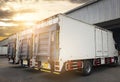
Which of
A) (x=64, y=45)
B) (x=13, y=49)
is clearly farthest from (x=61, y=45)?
(x=13, y=49)

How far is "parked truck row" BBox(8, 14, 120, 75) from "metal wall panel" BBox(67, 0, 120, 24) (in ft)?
18.3

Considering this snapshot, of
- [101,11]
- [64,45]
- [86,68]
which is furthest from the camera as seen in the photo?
[101,11]

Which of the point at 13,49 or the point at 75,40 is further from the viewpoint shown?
the point at 13,49

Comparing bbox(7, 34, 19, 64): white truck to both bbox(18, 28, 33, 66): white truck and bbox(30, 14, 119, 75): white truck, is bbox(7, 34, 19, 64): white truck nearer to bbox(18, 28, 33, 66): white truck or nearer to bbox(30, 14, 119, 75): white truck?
bbox(18, 28, 33, 66): white truck

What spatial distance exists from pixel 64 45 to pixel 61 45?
9.4 inches

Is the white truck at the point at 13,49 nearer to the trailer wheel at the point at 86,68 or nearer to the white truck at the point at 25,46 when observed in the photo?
the white truck at the point at 25,46

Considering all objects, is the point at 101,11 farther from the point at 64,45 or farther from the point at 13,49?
the point at 64,45

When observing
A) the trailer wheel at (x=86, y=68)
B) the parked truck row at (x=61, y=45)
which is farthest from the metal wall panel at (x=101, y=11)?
the trailer wheel at (x=86, y=68)

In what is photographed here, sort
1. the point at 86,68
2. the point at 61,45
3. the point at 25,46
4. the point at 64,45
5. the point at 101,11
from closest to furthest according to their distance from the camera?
1. the point at 61,45
2. the point at 64,45
3. the point at 86,68
4. the point at 25,46
5. the point at 101,11

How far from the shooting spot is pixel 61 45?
858cm

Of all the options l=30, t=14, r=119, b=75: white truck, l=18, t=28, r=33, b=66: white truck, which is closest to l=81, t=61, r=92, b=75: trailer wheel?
l=30, t=14, r=119, b=75: white truck

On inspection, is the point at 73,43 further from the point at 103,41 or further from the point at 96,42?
the point at 103,41

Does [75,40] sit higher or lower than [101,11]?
lower

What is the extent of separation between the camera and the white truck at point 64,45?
28.4ft
